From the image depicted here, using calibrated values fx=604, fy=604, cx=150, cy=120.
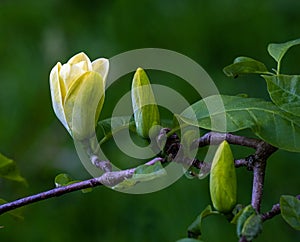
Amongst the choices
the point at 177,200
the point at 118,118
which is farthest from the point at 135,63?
the point at 118,118

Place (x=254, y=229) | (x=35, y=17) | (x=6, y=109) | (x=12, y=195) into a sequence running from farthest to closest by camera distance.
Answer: (x=35, y=17) < (x=6, y=109) < (x=12, y=195) < (x=254, y=229)

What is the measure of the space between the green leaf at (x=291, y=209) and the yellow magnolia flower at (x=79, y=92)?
20cm

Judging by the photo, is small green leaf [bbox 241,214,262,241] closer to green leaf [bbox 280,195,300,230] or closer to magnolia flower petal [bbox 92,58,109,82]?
green leaf [bbox 280,195,300,230]

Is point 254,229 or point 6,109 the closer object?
point 254,229

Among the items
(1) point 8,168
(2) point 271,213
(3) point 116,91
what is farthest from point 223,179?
(3) point 116,91

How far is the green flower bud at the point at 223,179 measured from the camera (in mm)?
458

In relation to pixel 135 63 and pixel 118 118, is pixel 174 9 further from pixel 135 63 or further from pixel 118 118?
pixel 118 118

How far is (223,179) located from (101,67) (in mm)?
181

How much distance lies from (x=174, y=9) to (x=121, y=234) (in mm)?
606

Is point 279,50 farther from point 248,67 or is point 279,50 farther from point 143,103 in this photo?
point 143,103

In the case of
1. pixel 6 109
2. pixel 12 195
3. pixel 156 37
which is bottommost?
pixel 12 195

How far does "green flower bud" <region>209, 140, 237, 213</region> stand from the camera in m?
0.46

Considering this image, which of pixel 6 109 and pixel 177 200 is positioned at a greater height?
pixel 6 109

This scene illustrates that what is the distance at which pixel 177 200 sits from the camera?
4.50 ft
